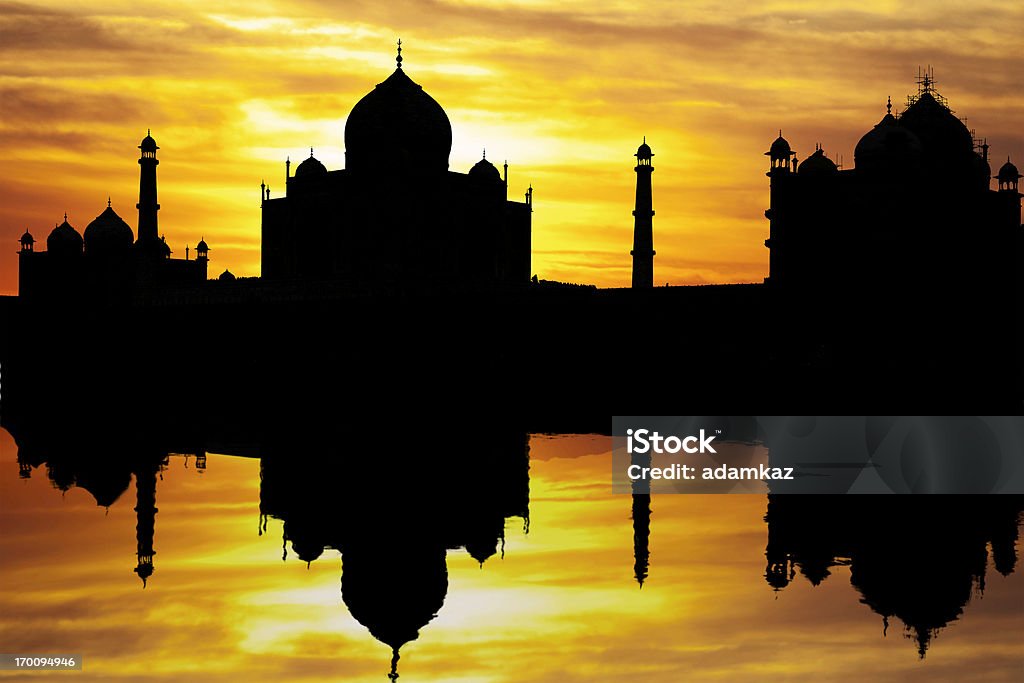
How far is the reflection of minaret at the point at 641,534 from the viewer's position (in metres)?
16.3

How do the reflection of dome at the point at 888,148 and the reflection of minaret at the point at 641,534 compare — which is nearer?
the reflection of minaret at the point at 641,534

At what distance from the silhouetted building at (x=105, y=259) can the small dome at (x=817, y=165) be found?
1127 inches

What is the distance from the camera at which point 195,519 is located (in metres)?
19.8

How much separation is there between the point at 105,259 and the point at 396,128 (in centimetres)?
1712

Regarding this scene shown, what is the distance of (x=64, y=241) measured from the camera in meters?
65.0

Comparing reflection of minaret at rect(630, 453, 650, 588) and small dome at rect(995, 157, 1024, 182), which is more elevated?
small dome at rect(995, 157, 1024, 182)

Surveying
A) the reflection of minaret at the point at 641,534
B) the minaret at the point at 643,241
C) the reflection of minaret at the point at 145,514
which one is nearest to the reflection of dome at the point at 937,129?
the minaret at the point at 643,241

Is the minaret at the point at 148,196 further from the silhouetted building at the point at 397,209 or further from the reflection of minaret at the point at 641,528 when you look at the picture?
the reflection of minaret at the point at 641,528

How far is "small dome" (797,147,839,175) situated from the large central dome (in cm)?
1506

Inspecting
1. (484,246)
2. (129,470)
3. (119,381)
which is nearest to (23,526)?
(129,470)

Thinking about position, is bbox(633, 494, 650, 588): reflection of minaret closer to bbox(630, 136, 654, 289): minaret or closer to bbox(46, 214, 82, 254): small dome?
bbox(630, 136, 654, 289): minaret

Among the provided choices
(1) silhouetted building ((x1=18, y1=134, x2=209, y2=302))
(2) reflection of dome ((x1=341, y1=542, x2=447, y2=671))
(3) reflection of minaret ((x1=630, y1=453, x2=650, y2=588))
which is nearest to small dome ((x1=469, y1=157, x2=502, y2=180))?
(1) silhouetted building ((x1=18, y1=134, x2=209, y2=302))

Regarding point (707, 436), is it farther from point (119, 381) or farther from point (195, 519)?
point (119, 381)

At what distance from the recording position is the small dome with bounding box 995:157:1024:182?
48.0m
